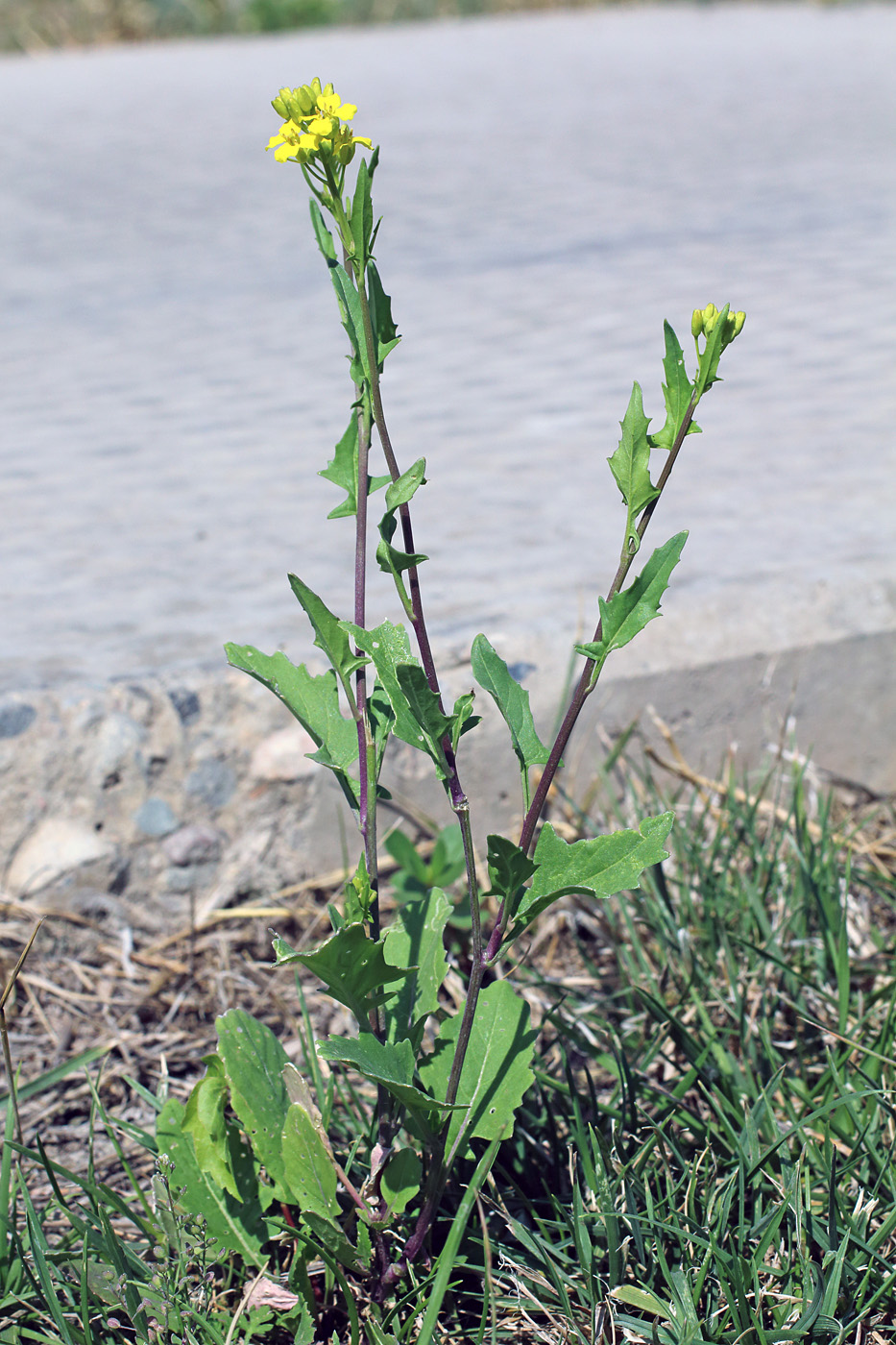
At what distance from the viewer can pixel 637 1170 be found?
0.98m

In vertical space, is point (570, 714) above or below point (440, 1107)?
above

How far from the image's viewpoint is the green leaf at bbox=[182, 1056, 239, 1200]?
0.92 m

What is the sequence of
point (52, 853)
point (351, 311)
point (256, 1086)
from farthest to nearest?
point (52, 853), point (256, 1086), point (351, 311)

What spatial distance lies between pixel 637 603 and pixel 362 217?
29cm

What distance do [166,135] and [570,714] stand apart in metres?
4.73

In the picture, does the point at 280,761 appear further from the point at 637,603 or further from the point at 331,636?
the point at 637,603

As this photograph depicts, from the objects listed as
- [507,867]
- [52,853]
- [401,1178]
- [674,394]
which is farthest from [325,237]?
[52,853]

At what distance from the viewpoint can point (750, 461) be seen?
6.59 ft

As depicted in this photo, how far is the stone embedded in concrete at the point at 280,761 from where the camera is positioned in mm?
1442

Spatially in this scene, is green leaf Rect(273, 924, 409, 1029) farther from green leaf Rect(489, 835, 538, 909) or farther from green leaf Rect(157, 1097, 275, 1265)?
green leaf Rect(157, 1097, 275, 1265)

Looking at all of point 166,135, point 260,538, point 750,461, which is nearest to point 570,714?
point 260,538

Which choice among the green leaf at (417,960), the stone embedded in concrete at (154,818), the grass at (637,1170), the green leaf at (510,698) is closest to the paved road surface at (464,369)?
the stone embedded in concrete at (154,818)

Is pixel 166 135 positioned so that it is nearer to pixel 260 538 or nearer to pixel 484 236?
pixel 484 236

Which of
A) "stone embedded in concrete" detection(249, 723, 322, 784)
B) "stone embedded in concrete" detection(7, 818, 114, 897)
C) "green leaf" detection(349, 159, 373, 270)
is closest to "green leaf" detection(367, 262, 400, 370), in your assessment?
"green leaf" detection(349, 159, 373, 270)
